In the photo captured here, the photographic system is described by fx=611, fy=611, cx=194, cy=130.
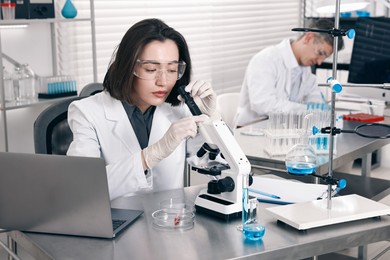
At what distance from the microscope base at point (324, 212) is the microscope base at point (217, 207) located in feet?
0.33

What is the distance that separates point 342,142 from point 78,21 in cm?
181

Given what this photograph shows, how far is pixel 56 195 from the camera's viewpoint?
1610 mm

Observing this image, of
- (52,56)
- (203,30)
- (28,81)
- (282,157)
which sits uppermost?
(203,30)

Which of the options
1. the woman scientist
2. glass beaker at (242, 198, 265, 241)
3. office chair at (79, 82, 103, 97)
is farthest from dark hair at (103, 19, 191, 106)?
glass beaker at (242, 198, 265, 241)

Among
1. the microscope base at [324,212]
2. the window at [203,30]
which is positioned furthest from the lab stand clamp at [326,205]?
the window at [203,30]

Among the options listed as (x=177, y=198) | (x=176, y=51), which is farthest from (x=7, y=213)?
(x=176, y=51)

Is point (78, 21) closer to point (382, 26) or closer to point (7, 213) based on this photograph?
point (382, 26)

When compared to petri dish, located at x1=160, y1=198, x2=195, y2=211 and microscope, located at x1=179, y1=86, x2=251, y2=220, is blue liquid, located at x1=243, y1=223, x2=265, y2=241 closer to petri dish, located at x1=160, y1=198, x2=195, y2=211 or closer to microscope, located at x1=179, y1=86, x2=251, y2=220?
microscope, located at x1=179, y1=86, x2=251, y2=220

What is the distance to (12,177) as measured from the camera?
165 cm

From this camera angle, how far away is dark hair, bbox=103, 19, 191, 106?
2150 millimetres

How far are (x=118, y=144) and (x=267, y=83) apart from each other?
190cm

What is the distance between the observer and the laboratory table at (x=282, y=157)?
2625 mm

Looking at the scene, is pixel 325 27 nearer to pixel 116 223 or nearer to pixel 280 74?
pixel 280 74

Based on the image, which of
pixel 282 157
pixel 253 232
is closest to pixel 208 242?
pixel 253 232
